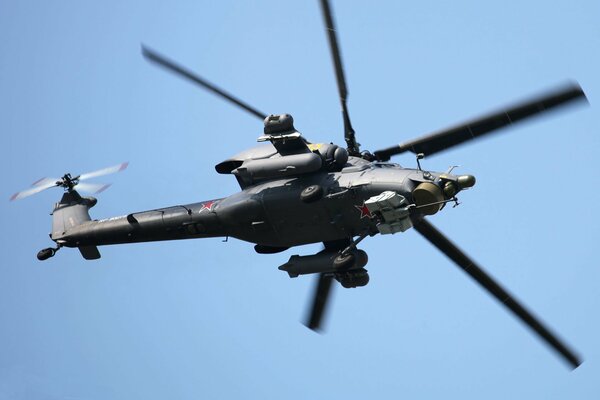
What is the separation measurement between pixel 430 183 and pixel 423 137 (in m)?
1.06

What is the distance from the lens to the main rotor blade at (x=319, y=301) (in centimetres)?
2611

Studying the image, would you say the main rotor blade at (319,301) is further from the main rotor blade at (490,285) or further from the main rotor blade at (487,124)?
the main rotor blade at (487,124)

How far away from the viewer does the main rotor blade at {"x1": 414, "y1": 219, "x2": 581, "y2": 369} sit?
24875 mm

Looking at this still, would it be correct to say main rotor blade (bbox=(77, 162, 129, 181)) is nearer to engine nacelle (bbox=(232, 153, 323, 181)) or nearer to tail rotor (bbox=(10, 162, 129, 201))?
tail rotor (bbox=(10, 162, 129, 201))

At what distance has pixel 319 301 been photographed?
2620cm

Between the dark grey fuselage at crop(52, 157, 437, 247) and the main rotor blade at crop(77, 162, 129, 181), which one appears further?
the main rotor blade at crop(77, 162, 129, 181)

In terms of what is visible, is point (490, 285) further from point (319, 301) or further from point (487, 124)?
point (487, 124)

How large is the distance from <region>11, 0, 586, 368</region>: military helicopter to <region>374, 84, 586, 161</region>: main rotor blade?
22mm

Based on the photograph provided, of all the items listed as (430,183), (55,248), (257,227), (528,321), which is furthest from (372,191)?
(55,248)

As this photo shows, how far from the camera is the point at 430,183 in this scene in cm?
2281

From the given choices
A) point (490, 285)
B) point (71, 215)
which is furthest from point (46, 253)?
point (490, 285)

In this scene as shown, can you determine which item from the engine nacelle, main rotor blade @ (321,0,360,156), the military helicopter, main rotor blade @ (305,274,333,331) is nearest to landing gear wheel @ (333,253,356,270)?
the military helicopter

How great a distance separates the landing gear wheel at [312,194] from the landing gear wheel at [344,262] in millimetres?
1493

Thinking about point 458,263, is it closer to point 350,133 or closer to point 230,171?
point 350,133
